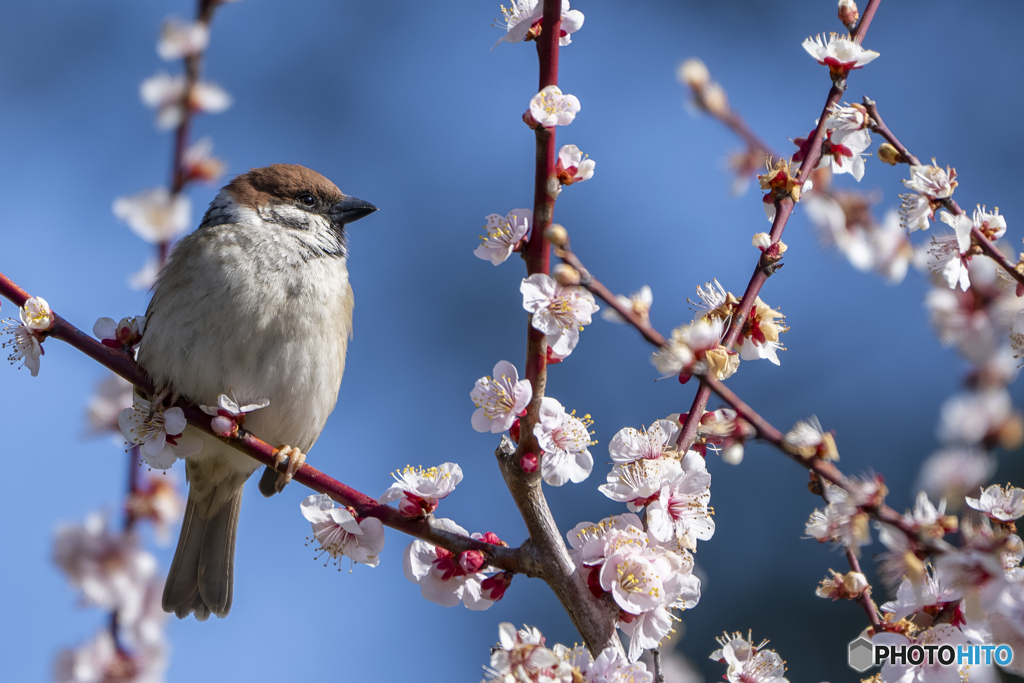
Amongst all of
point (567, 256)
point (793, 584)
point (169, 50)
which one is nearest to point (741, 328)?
point (567, 256)

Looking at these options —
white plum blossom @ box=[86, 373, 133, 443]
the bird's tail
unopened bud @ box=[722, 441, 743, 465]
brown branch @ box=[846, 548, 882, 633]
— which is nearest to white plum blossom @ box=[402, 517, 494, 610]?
unopened bud @ box=[722, 441, 743, 465]

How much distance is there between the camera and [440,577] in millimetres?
1353

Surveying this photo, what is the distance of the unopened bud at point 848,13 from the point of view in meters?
1.38

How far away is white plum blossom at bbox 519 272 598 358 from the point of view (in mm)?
1146

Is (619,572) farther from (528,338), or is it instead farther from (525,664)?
(528,338)

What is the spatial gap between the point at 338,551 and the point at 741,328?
82 cm

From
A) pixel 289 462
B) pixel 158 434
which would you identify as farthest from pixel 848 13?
pixel 158 434

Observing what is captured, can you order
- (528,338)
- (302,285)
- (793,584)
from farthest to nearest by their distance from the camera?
1. (793,584)
2. (302,285)
3. (528,338)

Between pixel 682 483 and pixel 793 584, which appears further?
pixel 793 584

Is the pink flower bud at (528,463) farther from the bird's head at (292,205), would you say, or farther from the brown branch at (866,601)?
the bird's head at (292,205)

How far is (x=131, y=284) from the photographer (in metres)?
1.71

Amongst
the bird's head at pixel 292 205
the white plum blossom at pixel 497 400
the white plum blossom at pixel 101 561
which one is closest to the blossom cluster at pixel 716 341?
the white plum blossom at pixel 497 400

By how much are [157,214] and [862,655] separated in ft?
4.50

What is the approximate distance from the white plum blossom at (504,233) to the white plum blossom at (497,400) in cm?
18
